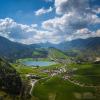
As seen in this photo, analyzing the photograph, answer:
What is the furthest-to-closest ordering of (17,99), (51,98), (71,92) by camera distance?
(71,92) < (51,98) < (17,99)

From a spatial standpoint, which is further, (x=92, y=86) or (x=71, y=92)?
(x=92, y=86)

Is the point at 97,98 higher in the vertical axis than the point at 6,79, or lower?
lower

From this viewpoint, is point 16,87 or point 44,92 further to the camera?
point 16,87

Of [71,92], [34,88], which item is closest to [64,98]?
[71,92]

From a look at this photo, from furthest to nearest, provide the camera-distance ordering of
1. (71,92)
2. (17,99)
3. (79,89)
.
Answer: (79,89) → (71,92) → (17,99)

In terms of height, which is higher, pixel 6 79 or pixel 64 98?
pixel 6 79

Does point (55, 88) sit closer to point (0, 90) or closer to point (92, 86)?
point (92, 86)

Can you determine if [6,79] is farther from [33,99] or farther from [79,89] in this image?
[79,89]

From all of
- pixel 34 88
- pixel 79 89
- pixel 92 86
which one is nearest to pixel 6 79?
pixel 34 88

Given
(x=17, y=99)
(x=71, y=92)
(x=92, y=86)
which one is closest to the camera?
(x=17, y=99)
